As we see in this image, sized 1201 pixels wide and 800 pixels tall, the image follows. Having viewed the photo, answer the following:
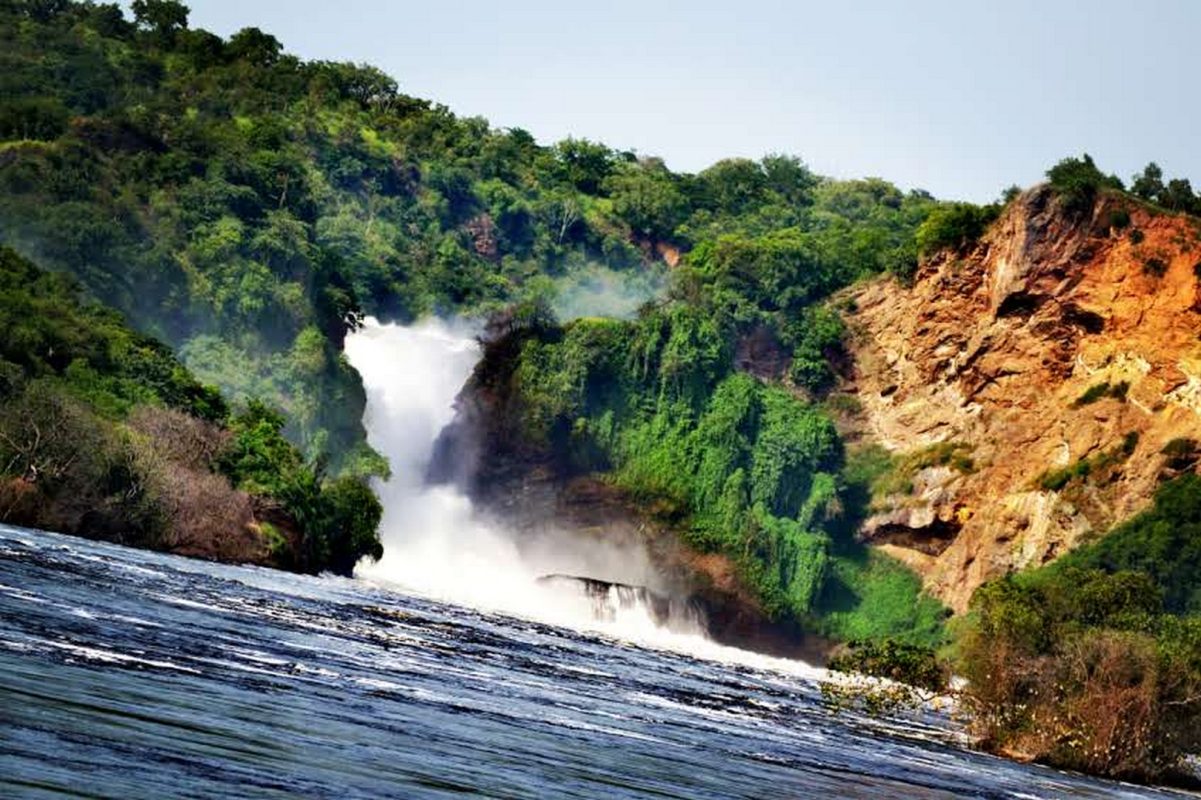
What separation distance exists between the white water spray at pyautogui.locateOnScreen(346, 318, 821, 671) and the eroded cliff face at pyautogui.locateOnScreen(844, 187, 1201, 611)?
680 inches

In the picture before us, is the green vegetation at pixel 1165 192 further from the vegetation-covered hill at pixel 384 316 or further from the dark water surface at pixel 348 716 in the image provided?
the dark water surface at pixel 348 716

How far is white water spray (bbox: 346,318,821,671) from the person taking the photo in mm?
123062

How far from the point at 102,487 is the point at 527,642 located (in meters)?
18.7

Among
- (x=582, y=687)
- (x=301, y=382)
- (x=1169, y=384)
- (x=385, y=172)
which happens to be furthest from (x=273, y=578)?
(x=385, y=172)

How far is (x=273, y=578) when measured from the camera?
76.1m

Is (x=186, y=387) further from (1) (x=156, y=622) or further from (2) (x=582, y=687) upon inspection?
(1) (x=156, y=622)

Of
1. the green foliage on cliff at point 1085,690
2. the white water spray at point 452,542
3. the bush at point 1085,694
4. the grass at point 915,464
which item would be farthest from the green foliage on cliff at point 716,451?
the bush at point 1085,694

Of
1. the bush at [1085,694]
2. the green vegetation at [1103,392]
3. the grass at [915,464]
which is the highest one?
the green vegetation at [1103,392]

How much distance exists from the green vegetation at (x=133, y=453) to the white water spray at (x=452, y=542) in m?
17.8

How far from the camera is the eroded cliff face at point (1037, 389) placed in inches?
4892

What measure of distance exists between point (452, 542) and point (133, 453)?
207ft

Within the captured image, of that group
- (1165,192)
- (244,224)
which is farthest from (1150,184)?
(244,224)

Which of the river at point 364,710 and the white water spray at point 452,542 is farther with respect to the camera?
the white water spray at point 452,542

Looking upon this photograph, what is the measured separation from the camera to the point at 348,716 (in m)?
31.2
